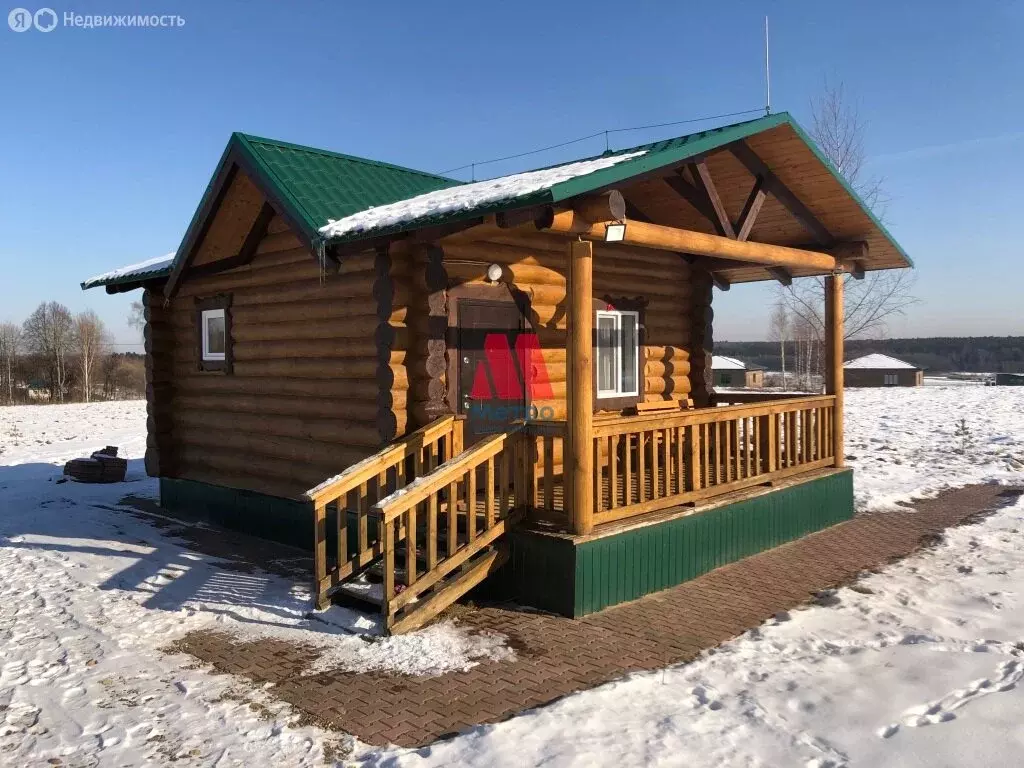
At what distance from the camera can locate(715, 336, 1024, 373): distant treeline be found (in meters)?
77.1

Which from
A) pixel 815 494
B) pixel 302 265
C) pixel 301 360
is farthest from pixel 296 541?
pixel 815 494

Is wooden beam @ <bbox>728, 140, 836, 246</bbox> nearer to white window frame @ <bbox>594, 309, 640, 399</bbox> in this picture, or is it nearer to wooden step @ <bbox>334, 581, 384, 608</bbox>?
white window frame @ <bbox>594, 309, 640, 399</bbox>

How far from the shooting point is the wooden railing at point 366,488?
651cm

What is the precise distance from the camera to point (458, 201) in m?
6.39

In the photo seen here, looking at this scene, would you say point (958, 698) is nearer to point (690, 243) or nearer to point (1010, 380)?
point (690, 243)

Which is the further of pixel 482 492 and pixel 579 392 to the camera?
pixel 482 492

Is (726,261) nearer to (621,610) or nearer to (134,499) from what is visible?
(621,610)

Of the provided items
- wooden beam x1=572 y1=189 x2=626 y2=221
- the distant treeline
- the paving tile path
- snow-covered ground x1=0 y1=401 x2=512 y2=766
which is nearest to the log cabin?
wooden beam x1=572 y1=189 x2=626 y2=221

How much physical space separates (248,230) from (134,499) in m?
5.45

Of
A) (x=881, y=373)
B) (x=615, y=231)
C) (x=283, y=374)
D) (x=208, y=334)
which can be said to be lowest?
(x=881, y=373)

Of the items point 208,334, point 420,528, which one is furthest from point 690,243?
point 208,334

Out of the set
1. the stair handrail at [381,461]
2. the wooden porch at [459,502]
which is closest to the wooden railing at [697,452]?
the wooden porch at [459,502]

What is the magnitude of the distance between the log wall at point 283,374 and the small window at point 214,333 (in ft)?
0.39

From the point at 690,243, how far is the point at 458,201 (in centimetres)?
232
